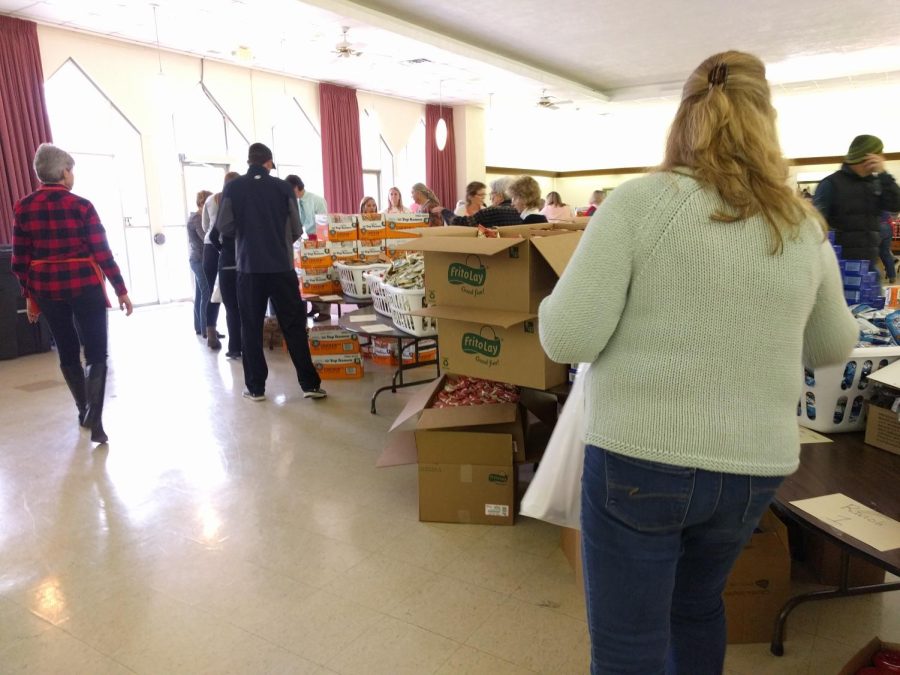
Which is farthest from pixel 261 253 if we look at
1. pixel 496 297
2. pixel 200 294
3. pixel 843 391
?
pixel 843 391

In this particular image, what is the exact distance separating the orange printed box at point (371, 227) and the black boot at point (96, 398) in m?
2.46

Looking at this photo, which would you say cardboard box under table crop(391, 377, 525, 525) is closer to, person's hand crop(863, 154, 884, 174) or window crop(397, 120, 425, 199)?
person's hand crop(863, 154, 884, 174)

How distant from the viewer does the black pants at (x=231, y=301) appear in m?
5.03

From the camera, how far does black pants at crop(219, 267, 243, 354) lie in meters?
5.03

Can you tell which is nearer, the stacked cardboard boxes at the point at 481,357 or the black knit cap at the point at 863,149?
the stacked cardboard boxes at the point at 481,357

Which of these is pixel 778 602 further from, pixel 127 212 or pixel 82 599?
pixel 127 212

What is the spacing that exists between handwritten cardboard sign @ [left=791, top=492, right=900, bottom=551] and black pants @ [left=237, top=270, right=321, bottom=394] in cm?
318

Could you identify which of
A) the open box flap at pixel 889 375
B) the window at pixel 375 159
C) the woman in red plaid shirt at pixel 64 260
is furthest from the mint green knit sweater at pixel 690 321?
the window at pixel 375 159

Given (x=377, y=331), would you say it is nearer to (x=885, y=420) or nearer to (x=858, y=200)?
(x=885, y=420)

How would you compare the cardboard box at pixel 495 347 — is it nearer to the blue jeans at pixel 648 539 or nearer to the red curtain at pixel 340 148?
the blue jeans at pixel 648 539

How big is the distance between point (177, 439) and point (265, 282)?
42.4 inches

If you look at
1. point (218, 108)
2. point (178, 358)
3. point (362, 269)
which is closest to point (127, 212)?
point (218, 108)

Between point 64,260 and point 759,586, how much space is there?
3390 millimetres

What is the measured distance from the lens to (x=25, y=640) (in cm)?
186
